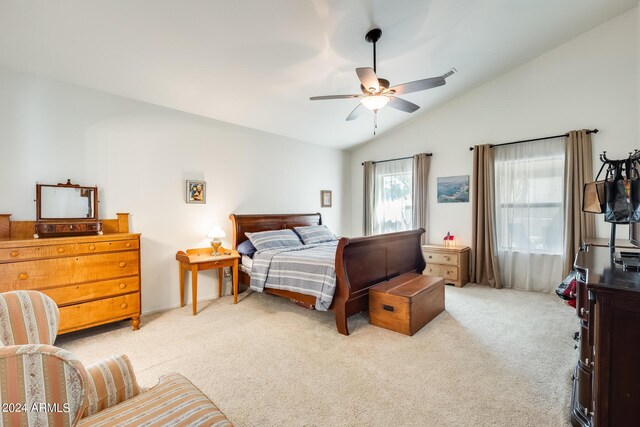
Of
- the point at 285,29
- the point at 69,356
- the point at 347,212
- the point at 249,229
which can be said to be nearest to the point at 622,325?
the point at 69,356

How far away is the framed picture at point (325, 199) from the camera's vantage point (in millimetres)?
5992

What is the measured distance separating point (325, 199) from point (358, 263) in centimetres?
306

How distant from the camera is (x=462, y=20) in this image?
10.3 feet

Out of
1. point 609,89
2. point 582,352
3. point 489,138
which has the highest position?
point 609,89

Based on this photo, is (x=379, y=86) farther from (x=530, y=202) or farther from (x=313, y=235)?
(x=530, y=202)

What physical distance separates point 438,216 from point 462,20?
3171 millimetres

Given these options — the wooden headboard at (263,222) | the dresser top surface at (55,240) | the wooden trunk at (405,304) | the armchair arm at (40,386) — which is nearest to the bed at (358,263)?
the wooden headboard at (263,222)

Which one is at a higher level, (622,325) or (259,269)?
(622,325)

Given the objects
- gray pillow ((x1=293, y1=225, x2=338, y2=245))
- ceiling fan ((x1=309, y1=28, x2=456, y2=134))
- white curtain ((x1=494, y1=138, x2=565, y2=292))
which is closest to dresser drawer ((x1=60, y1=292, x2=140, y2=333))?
gray pillow ((x1=293, y1=225, x2=338, y2=245))

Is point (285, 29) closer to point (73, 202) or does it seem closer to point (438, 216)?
point (73, 202)

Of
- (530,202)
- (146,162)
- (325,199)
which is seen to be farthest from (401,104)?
(325,199)

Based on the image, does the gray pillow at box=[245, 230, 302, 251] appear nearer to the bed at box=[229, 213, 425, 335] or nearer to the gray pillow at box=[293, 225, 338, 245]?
the gray pillow at box=[293, 225, 338, 245]

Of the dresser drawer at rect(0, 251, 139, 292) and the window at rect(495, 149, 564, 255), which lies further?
the window at rect(495, 149, 564, 255)

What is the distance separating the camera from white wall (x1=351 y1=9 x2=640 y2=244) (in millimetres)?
3746
